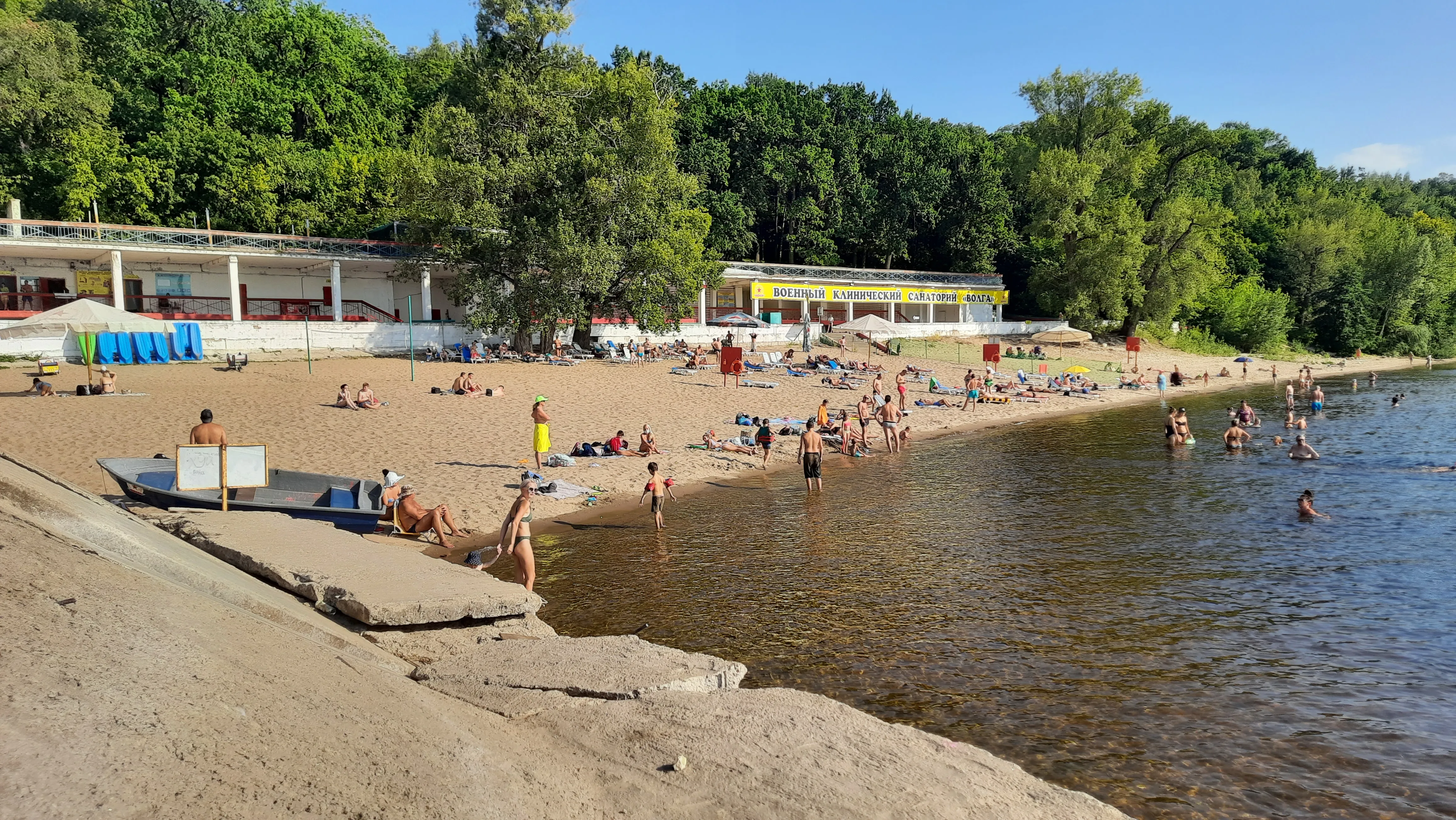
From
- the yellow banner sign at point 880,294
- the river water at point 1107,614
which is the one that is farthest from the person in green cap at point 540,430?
the yellow banner sign at point 880,294

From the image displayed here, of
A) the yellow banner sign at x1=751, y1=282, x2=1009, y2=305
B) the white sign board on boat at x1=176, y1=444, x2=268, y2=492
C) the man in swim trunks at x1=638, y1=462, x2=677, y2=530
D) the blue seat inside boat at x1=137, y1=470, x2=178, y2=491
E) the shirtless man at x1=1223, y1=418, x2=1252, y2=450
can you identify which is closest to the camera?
the white sign board on boat at x1=176, y1=444, x2=268, y2=492

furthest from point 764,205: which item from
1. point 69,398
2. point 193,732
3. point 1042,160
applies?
point 193,732

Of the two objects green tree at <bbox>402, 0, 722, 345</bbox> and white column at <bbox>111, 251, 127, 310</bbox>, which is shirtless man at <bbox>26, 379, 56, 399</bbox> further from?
green tree at <bbox>402, 0, 722, 345</bbox>

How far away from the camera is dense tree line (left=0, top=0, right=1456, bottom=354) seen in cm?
3319

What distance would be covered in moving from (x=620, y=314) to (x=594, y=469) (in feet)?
63.7

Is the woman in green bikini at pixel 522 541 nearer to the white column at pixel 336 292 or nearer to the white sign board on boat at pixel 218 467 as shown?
the white sign board on boat at pixel 218 467

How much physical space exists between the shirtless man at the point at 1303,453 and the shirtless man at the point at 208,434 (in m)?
23.8

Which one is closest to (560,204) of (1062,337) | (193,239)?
(193,239)

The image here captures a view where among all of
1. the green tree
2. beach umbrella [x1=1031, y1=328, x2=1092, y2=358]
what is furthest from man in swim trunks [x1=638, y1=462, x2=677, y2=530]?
beach umbrella [x1=1031, y1=328, x2=1092, y2=358]

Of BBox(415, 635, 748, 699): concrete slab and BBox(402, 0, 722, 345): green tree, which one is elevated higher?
BBox(402, 0, 722, 345): green tree

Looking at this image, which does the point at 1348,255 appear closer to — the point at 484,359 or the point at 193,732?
the point at 484,359

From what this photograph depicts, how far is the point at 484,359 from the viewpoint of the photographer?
31328 millimetres

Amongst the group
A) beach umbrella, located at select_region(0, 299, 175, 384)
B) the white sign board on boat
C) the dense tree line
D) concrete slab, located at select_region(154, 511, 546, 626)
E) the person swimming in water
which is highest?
the dense tree line

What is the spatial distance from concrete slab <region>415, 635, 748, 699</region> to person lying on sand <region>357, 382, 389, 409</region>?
16.4 metres
